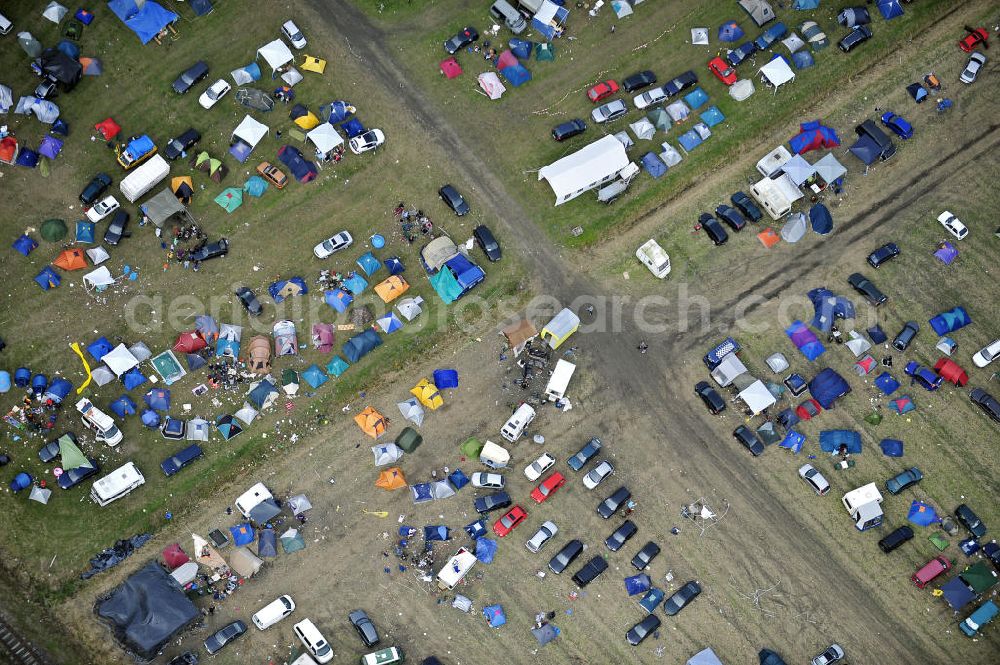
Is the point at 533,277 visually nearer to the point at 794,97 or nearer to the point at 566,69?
the point at 566,69

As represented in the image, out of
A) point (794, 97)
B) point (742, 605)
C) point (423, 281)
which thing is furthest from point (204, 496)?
point (794, 97)

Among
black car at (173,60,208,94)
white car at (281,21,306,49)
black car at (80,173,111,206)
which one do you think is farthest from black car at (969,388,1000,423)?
black car at (80,173,111,206)

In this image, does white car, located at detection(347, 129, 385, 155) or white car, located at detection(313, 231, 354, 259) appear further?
white car, located at detection(347, 129, 385, 155)

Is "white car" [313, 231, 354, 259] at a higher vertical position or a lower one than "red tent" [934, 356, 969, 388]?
lower

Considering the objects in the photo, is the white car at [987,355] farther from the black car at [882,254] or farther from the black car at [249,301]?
the black car at [249,301]

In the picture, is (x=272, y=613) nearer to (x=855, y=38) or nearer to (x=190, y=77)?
(x=190, y=77)

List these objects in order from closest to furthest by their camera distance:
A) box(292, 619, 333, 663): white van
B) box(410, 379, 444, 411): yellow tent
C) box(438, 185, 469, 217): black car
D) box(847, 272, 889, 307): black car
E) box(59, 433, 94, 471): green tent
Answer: box(292, 619, 333, 663): white van < box(59, 433, 94, 471): green tent < box(410, 379, 444, 411): yellow tent < box(847, 272, 889, 307): black car < box(438, 185, 469, 217): black car

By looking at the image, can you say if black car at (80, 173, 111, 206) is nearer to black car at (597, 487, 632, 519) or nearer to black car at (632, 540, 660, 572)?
black car at (597, 487, 632, 519)
